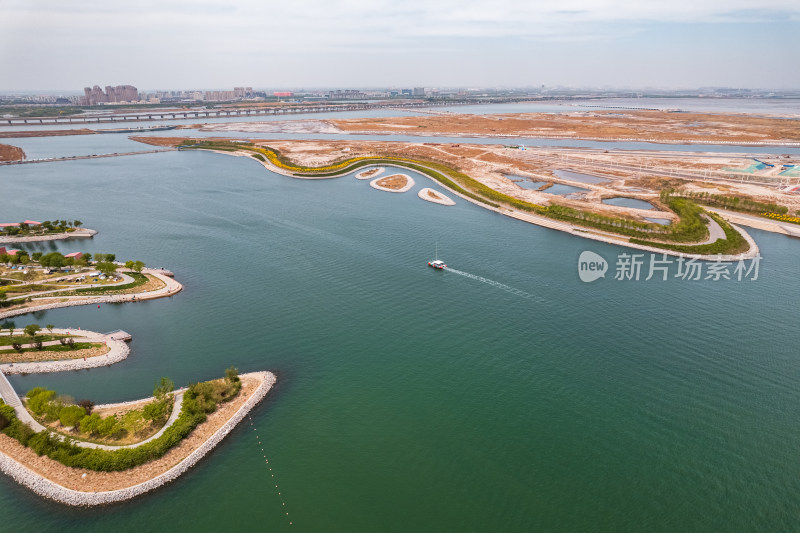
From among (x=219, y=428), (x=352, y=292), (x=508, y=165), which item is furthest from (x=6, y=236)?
(x=508, y=165)

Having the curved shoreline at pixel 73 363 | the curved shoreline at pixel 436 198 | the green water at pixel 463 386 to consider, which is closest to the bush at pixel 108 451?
the green water at pixel 463 386

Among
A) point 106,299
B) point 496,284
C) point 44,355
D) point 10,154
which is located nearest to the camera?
point 44,355

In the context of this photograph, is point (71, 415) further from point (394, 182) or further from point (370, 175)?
point (370, 175)

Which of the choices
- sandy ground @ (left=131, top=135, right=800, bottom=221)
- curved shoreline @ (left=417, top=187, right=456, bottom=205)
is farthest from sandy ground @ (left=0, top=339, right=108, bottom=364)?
sandy ground @ (left=131, top=135, right=800, bottom=221)

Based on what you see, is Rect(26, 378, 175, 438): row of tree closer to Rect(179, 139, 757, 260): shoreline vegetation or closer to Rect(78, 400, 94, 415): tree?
Rect(78, 400, 94, 415): tree

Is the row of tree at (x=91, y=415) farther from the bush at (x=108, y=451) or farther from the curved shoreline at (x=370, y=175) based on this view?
the curved shoreline at (x=370, y=175)

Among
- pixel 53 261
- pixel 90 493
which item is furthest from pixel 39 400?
pixel 53 261
